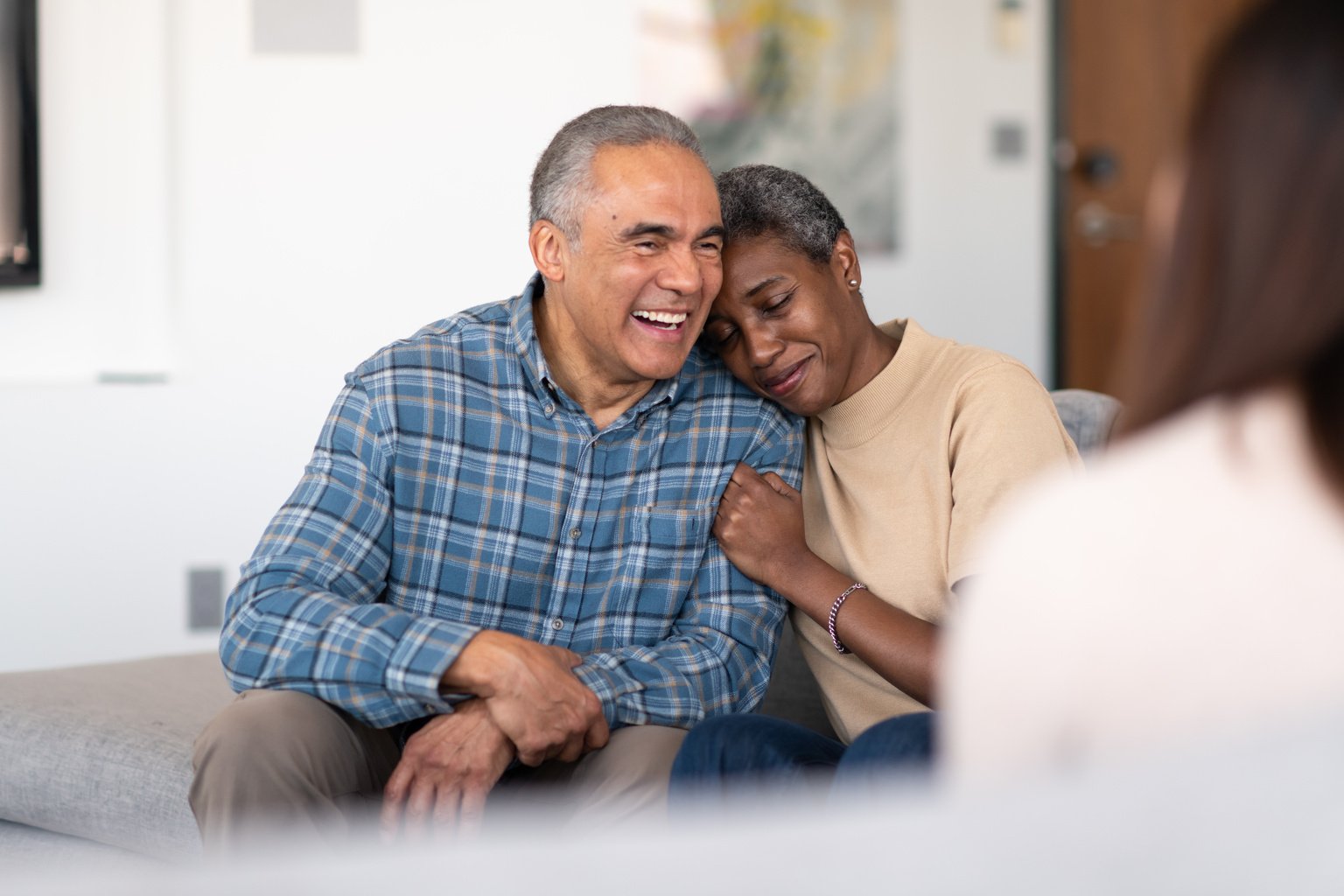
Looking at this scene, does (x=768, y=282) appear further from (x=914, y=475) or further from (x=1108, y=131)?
(x=1108, y=131)

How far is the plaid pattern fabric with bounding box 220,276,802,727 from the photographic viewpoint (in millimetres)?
1678

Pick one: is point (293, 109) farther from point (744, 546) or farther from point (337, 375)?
point (744, 546)

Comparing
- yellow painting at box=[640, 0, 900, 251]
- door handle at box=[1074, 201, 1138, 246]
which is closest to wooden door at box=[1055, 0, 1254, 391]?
door handle at box=[1074, 201, 1138, 246]

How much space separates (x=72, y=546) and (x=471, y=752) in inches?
82.9

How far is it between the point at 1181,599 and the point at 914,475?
108 centimetres

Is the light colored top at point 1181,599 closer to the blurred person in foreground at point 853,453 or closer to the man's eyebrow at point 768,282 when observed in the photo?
the blurred person in foreground at point 853,453

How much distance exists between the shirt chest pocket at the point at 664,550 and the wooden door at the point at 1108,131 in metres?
3.03

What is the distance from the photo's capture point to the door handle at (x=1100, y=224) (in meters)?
4.51

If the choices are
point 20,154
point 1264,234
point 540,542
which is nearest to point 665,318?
point 540,542

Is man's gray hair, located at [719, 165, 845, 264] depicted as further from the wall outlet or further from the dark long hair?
the wall outlet

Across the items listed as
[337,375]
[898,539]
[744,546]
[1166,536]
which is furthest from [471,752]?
[337,375]

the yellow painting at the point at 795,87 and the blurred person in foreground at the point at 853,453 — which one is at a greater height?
the yellow painting at the point at 795,87

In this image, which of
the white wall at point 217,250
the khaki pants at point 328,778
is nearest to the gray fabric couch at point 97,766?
the khaki pants at point 328,778

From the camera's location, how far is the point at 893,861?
495mm
